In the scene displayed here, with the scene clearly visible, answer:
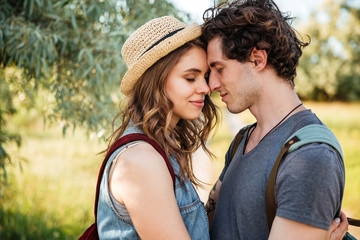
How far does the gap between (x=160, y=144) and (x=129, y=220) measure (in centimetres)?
46

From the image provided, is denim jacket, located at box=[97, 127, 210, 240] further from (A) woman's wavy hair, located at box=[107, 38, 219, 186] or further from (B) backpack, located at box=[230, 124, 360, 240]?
(B) backpack, located at box=[230, 124, 360, 240]

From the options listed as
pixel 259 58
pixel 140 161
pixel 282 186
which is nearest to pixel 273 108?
pixel 259 58

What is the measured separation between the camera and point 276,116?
6.66ft

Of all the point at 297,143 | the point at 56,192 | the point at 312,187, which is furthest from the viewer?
the point at 56,192

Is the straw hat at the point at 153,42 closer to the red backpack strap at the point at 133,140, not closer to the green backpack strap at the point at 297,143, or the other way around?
the red backpack strap at the point at 133,140

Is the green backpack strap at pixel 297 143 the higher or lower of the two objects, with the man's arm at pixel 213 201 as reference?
higher

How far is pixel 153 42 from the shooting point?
6.48 ft

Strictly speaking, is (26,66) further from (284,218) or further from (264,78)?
(284,218)

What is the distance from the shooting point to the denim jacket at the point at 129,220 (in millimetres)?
1724

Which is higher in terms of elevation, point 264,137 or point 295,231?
point 264,137

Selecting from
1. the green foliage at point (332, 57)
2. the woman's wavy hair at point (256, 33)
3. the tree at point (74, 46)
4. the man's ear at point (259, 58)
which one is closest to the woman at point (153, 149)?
the woman's wavy hair at point (256, 33)

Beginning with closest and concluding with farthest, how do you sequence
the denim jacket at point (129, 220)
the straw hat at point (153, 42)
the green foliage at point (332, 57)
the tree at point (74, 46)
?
the denim jacket at point (129, 220)
the straw hat at point (153, 42)
the tree at point (74, 46)
the green foliage at point (332, 57)

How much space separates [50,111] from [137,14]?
148 cm

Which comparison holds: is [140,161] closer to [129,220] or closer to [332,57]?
[129,220]
